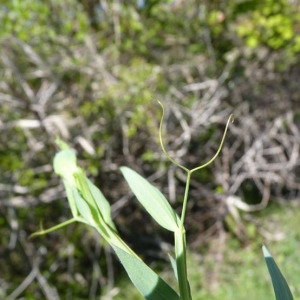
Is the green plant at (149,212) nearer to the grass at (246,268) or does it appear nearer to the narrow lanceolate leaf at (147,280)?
the narrow lanceolate leaf at (147,280)

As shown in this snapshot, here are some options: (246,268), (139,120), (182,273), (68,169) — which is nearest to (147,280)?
(182,273)

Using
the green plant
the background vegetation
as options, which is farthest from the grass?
the green plant

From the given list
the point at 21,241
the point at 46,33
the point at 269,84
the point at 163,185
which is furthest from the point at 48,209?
the point at 269,84

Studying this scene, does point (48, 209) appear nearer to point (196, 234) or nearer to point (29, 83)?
point (29, 83)

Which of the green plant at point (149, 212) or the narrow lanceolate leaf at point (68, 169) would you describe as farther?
the narrow lanceolate leaf at point (68, 169)

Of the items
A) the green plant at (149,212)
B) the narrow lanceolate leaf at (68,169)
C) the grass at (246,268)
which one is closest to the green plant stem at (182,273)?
the green plant at (149,212)

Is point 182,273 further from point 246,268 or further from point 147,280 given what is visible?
point 246,268
